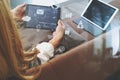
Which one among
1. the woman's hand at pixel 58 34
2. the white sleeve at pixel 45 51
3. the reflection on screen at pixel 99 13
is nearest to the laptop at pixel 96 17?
the reflection on screen at pixel 99 13

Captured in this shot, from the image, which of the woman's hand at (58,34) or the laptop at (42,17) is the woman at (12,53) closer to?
the woman's hand at (58,34)

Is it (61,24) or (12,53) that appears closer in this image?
(12,53)

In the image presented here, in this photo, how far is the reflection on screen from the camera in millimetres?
1053

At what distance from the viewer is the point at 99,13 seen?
107 cm

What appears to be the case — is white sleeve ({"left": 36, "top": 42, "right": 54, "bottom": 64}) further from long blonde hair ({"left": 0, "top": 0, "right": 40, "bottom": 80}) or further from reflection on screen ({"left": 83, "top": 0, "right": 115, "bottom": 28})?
reflection on screen ({"left": 83, "top": 0, "right": 115, "bottom": 28})

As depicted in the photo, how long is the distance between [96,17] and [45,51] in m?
0.35

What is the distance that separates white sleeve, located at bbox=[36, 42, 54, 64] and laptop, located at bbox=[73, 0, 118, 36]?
240 mm

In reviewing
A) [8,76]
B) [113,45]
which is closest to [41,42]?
[8,76]

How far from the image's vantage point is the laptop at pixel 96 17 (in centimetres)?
104

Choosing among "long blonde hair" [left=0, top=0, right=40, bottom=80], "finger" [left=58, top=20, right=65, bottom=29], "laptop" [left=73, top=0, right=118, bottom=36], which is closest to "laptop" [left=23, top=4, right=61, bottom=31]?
"finger" [left=58, top=20, right=65, bottom=29]

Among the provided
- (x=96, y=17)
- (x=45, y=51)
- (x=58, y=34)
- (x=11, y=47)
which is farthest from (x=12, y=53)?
(x=96, y=17)

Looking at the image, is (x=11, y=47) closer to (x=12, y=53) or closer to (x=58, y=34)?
(x=12, y=53)

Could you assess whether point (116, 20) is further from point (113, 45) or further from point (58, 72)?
point (58, 72)

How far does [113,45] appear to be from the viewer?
3.37ft
